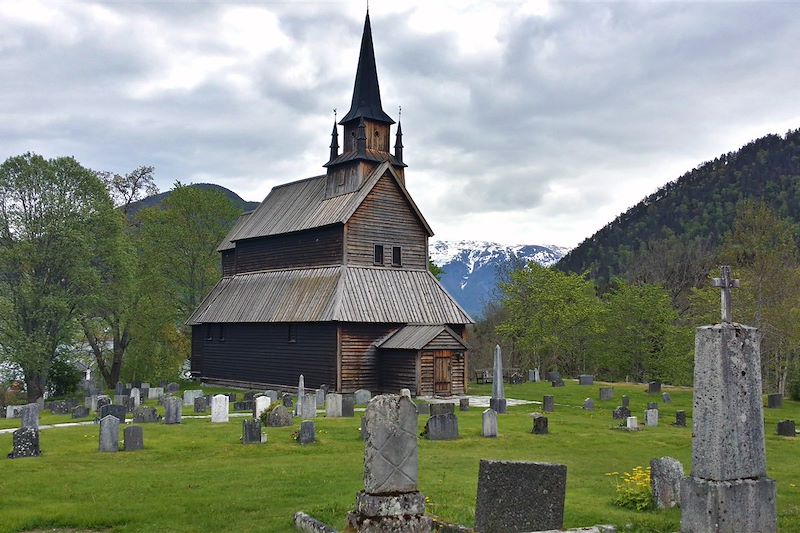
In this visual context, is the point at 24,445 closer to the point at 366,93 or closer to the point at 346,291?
the point at 346,291

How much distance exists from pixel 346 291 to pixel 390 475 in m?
27.2

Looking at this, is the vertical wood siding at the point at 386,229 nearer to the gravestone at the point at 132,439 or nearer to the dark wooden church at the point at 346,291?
the dark wooden church at the point at 346,291

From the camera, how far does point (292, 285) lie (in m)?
39.7

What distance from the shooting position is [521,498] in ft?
31.7

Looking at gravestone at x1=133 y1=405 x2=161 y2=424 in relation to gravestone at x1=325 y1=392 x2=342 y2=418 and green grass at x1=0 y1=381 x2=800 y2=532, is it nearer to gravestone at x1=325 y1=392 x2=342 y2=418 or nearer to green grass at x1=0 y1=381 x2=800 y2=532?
green grass at x1=0 y1=381 x2=800 y2=532

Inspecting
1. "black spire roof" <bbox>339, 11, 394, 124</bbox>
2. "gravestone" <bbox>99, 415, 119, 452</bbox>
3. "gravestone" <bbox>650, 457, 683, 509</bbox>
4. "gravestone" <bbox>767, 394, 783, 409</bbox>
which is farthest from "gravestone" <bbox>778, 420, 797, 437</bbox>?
"black spire roof" <bbox>339, 11, 394, 124</bbox>

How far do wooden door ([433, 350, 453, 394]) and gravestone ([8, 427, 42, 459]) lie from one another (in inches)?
778

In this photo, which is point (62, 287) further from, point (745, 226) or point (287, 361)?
point (745, 226)

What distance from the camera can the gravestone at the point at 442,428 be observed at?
19984 millimetres

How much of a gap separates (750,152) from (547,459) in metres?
134

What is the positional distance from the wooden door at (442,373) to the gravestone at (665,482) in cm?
2299

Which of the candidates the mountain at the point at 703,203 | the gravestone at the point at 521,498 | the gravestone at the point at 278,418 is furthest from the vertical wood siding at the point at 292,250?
the mountain at the point at 703,203

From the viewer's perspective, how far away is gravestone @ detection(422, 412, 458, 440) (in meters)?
20.0

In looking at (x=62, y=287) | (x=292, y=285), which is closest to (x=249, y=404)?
(x=292, y=285)
